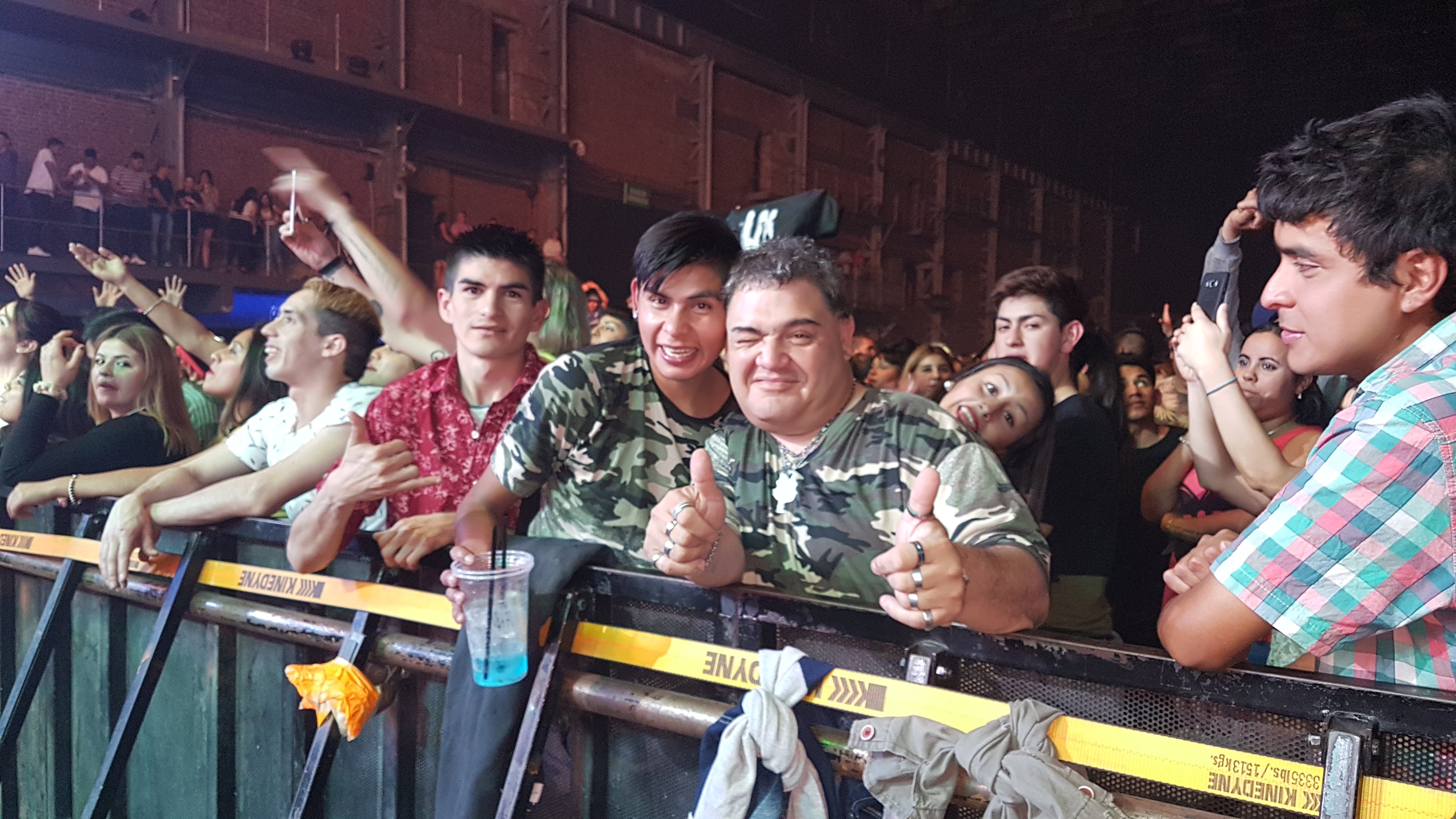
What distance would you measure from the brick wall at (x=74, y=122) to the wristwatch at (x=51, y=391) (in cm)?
203

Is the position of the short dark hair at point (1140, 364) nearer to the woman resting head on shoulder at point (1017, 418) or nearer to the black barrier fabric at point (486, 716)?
the woman resting head on shoulder at point (1017, 418)

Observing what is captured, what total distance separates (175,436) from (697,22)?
752cm

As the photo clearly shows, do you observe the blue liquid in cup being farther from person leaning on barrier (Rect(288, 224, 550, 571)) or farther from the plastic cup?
person leaning on barrier (Rect(288, 224, 550, 571))

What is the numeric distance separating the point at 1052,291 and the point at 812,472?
4.75ft

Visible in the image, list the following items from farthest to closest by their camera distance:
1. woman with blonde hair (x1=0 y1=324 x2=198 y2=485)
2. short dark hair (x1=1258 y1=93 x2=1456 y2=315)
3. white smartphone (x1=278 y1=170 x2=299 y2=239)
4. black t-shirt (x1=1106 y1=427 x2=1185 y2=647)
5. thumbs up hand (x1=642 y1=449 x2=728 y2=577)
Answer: white smartphone (x1=278 y1=170 x2=299 y2=239), woman with blonde hair (x1=0 y1=324 x2=198 y2=485), black t-shirt (x1=1106 y1=427 x2=1185 y2=647), thumbs up hand (x1=642 y1=449 x2=728 y2=577), short dark hair (x1=1258 y1=93 x2=1456 y2=315)

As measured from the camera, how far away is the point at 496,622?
1.70m

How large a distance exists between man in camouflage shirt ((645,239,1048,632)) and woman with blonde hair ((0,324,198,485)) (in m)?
3.56

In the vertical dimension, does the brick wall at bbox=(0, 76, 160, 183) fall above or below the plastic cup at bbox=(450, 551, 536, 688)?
above

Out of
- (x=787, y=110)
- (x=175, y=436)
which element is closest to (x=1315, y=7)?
(x=787, y=110)

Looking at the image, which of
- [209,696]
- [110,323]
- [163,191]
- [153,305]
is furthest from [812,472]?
[163,191]

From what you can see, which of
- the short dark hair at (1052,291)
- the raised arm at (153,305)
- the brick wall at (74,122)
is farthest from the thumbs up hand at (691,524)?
the brick wall at (74,122)

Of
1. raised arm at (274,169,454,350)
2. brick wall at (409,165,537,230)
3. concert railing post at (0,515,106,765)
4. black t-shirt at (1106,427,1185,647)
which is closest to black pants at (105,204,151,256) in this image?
raised arm at (274,169,454,350)

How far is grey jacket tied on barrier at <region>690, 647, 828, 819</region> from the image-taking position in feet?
4.28

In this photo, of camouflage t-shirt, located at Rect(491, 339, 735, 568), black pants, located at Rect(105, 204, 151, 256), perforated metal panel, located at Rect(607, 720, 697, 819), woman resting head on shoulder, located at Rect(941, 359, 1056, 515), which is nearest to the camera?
perforated metal panel, located at Rect(607, 720, 697, 819)
